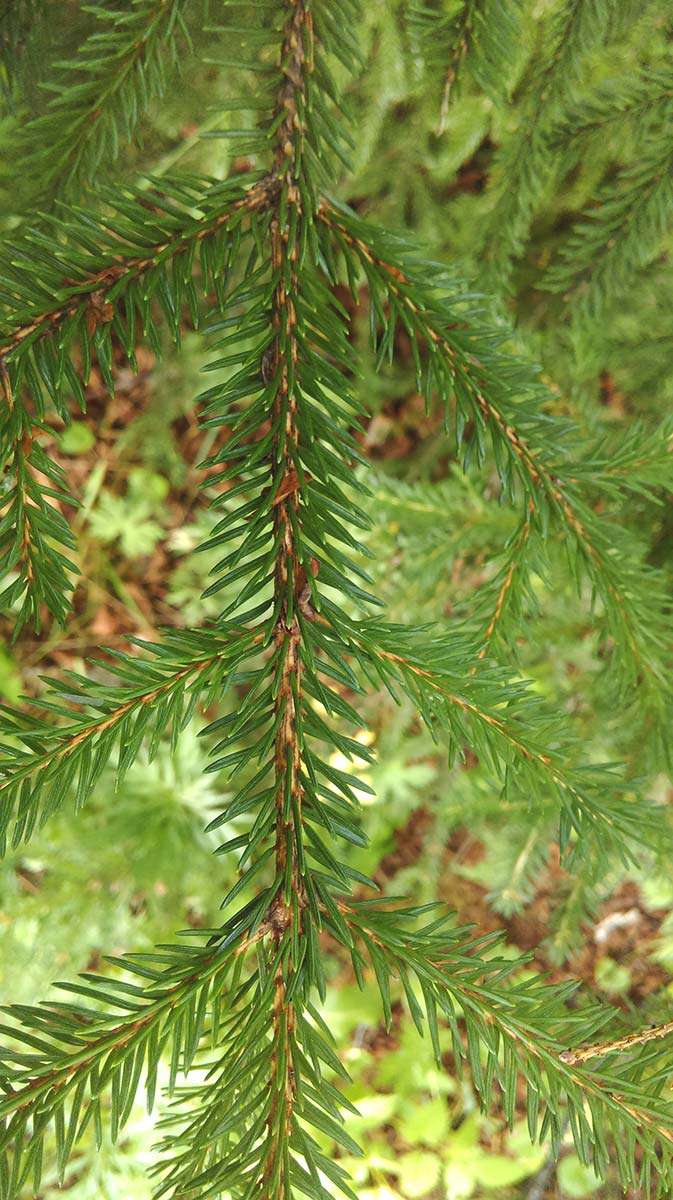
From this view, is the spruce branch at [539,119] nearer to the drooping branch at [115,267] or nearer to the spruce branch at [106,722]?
the drooping branch at [115,267]

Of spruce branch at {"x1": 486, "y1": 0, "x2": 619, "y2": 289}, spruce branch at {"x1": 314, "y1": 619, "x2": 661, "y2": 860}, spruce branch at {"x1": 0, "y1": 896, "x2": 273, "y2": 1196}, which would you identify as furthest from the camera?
spruce branch at {"x1": 486, "y1": 0, "x2": 619, "y2": 289}

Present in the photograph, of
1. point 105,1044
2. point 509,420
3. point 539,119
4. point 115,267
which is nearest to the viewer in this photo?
point 105,1044

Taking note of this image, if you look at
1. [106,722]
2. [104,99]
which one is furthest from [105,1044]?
[104,99]

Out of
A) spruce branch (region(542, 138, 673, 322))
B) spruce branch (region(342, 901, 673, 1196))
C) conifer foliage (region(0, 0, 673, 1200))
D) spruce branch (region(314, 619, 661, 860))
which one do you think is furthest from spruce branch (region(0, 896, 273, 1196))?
spruce branch (region(542, 138, 673, 322))

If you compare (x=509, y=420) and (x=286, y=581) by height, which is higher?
(x=509, y=420)

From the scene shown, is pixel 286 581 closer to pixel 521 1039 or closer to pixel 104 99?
pixel 521 1039

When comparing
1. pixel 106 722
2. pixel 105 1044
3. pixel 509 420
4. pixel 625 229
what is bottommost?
pixel 105 1044

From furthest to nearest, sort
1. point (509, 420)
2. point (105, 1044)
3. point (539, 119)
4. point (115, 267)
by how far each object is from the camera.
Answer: point (539, 119) < point (509, 420) < point (115, 267) < point (105, 1044)

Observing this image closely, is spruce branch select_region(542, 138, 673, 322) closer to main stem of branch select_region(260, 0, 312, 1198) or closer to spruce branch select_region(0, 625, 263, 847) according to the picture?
main stem of branch select_region(260, 0, 312, 1198)
